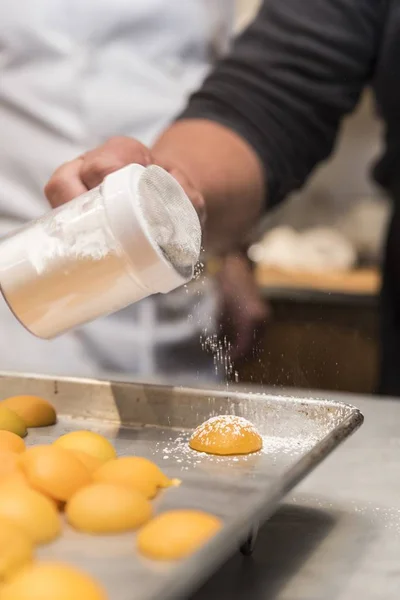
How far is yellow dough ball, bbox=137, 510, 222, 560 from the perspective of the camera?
435 mm

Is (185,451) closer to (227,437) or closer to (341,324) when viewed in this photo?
(227,437)

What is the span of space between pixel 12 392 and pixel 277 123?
0.57 m

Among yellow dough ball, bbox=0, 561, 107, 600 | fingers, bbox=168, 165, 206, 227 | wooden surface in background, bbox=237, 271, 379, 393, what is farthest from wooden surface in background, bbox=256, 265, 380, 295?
yellow dough ball, bbox=0, 561, 107, 600

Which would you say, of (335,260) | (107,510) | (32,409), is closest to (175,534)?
(107,510)

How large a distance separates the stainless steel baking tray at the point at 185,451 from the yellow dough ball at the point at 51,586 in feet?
0.05

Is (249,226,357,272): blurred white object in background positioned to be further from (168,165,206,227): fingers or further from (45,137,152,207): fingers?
(45,137,152,207): fingers

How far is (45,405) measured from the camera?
0.69m

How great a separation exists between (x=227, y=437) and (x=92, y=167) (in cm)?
25

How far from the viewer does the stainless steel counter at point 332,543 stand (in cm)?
51

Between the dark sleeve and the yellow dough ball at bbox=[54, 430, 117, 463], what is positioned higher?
the dark sleeve

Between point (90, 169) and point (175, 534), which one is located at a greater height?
point (90, 169)

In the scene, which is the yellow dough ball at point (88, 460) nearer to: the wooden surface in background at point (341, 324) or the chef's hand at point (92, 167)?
the chef's hand at point (92, 167)

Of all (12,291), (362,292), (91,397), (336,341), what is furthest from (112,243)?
(362,292)

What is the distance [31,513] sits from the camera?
47 centimetres
